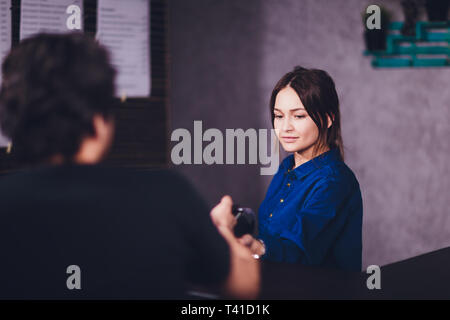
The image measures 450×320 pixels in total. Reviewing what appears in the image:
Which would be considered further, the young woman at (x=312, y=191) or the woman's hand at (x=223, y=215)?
the young woman at (x=312, y=191)

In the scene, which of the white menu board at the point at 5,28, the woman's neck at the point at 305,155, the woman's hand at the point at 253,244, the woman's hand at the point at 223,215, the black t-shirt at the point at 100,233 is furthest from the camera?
the white menu board at the point at 5,28

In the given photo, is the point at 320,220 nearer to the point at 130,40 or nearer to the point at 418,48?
the point at 130,40

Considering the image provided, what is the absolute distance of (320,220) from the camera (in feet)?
6.13

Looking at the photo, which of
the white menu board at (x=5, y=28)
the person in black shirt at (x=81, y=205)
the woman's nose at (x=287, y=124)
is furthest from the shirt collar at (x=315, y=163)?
the white menu board at (x=5, y=28)

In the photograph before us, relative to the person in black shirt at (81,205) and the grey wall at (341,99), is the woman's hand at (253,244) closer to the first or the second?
the person in black shirt at (81,205)

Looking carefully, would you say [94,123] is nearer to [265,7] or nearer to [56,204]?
[56,204]

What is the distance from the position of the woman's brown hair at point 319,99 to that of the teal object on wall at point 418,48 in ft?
4.61

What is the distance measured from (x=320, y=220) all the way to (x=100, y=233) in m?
1.10

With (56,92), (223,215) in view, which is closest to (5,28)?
(223,215)

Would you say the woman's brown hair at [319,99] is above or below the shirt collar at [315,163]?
above

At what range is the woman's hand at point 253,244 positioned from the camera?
1.61 metres

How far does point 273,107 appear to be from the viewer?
2125mm
